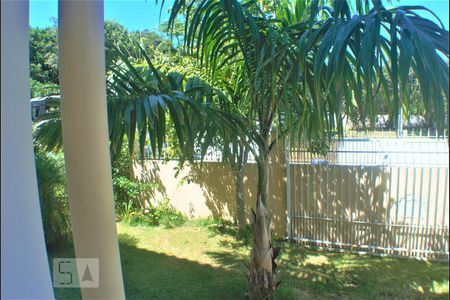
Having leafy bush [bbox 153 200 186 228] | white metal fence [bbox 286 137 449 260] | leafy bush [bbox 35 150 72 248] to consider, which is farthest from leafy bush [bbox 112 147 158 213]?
white metal fence [bbox 286 137 449 260]

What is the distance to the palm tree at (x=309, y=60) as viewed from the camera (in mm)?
1209

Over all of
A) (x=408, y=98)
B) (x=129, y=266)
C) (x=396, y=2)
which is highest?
(x=396, y=2)

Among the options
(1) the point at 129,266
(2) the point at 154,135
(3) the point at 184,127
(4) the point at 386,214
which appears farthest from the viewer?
(1) the point at 129,266

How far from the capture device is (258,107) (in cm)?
220

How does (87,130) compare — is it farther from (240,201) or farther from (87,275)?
(240,201)

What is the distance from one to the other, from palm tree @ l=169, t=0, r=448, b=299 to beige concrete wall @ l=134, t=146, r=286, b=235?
148 cm

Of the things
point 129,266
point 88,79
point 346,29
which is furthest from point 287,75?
point 129,266

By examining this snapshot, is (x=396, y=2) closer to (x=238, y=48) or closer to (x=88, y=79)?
(x=238, y=48)

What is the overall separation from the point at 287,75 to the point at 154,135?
0.80 meters

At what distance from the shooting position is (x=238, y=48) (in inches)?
83.3

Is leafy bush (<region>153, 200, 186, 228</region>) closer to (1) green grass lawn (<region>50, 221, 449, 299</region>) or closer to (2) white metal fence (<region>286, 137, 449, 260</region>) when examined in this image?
(1) green grass lawn (<region>50, 221, 449, 299</region>)

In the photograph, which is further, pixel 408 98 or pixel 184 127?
pixel 184 127

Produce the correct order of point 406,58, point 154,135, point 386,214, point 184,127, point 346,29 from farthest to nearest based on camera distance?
point 386,214
point 184,127
point 154,135
point 346,29
point 406,58

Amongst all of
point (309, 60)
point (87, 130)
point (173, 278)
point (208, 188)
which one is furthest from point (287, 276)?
point (87, 130)
